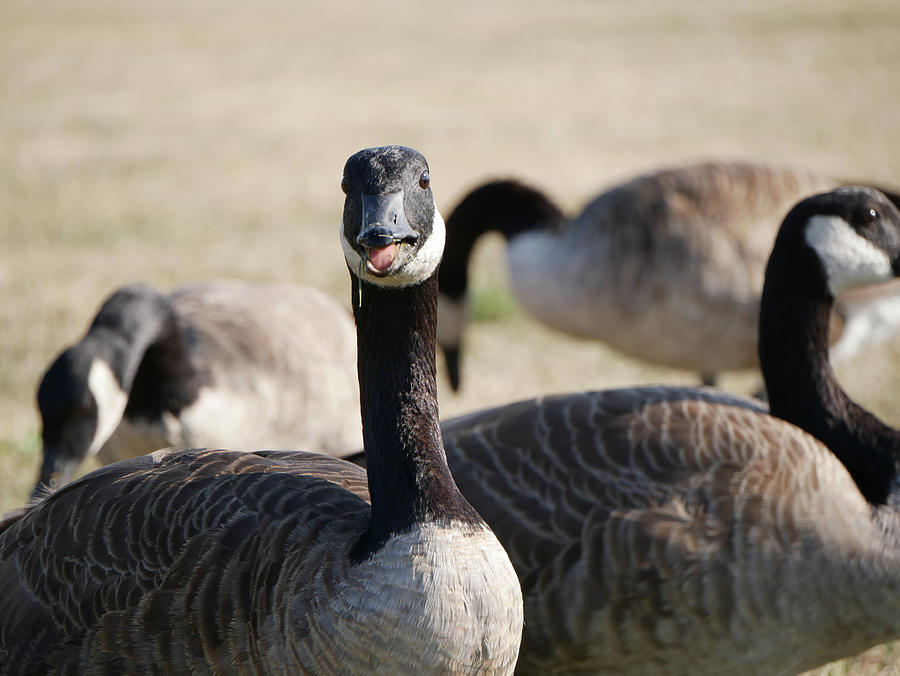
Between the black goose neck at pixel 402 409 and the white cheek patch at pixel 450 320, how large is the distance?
3.49 m

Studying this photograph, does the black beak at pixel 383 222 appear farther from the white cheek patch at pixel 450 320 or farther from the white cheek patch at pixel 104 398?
the white cheek patch at pixel 450 320

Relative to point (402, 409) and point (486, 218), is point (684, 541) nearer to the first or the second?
point (402, 409)

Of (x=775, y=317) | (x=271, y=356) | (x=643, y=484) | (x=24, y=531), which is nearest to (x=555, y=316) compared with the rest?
(x=271, y=356)

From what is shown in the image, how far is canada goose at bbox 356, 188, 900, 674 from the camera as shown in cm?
307

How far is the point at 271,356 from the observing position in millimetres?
4840

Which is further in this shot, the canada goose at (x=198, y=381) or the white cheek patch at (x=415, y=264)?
the canada goose at (x=198, y=381)

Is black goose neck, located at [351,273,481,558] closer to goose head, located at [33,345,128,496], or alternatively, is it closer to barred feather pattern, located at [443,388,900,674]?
barred feather pattern, located at [443,388,900,674]

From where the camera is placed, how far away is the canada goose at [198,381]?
4.03 meters

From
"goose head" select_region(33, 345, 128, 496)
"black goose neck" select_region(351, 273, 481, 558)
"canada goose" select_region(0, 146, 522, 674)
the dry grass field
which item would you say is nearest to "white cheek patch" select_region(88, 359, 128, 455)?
"goose head" select_region(33, 345, 128, 496)

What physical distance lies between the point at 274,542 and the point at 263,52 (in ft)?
65.6

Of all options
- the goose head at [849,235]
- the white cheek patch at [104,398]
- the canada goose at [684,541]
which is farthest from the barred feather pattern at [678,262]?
the white cheek patch at [104,398]

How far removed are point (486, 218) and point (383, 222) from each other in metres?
4.18

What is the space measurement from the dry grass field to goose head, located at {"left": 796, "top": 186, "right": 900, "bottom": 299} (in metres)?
1.40

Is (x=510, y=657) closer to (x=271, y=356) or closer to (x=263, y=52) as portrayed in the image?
(x=271, y=356)
